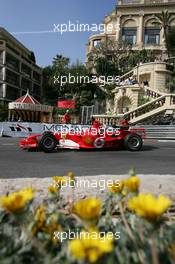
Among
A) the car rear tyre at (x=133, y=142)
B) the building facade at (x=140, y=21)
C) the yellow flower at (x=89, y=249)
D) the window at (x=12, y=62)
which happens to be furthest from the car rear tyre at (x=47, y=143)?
the building facade at (x=140, y=21)

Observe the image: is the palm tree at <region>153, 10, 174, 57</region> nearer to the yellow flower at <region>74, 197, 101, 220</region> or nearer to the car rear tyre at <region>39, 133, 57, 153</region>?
the car rear tyre at <region>39, 133, 57, 153</region>

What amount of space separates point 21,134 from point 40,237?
1910 cm

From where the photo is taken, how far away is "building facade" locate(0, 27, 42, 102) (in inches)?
2702

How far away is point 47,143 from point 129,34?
6550cm

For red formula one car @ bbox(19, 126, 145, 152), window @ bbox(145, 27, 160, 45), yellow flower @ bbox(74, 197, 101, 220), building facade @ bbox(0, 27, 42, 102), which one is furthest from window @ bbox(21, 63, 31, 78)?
yellow flower @ bbox(74, 197, 101, 220)

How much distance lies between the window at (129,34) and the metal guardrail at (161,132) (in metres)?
55.1

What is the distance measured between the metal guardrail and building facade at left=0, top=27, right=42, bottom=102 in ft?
165

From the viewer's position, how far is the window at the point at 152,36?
71812 mm

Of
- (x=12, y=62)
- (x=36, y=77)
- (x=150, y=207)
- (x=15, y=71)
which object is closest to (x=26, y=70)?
(x=36, y=77)

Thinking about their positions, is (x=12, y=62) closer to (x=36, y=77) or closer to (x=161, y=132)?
(x=36, y=77)

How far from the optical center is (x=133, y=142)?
12602 millimetres

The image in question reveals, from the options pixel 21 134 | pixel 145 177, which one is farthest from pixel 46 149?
pixel 21 134

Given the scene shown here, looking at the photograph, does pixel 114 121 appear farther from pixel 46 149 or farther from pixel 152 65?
pixel 152 65

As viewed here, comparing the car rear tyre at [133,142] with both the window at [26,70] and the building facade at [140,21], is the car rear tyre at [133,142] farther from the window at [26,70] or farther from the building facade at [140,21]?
the window at [26,70]
